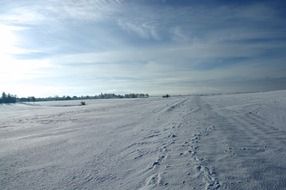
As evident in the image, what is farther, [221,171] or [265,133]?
[265,133]

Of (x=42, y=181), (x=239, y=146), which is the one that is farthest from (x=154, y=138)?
(x=42, y=181)

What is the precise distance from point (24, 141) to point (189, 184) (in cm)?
795

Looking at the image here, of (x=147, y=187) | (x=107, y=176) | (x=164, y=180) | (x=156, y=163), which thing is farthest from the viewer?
(x=156, y=163)

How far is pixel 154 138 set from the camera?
9844 millimetres

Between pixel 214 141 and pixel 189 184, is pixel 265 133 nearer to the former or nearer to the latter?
pixel 214 141

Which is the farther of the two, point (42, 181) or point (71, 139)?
point (71, 139)

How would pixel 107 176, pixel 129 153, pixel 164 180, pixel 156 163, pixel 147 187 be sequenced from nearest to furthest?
pixel 147 187 < pixel 164 180 < pixel 107 176 < pixel 156 163 < pixel 129 153

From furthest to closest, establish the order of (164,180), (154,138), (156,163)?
(154,138) < (156,163) < (164,180)

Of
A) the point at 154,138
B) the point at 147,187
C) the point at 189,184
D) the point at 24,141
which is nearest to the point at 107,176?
the point at 147,187

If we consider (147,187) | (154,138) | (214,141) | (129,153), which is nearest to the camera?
(147,187)

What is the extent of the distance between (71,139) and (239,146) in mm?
6507

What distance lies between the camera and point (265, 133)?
33.1 ft

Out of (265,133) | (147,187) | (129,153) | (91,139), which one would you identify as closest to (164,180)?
(147,187)

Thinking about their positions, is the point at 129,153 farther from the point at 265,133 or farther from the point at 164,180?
the point at 265,133
